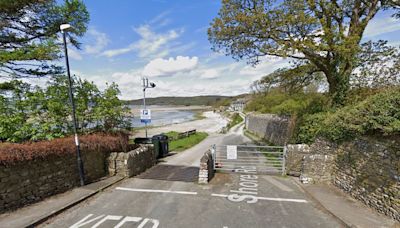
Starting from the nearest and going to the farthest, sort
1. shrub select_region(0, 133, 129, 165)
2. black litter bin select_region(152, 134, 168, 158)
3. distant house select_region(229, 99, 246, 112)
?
shrub select_region(0, 133, 129, 165) < black litter bin select_region(152, 134, 168, 158) < distant house select_region(229, 99, 246, 112)

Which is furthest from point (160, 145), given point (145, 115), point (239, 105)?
point (239, 105)

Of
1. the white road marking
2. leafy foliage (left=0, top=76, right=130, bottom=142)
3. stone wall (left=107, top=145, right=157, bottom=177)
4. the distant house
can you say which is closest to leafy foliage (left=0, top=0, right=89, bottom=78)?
leafy foliage (left=0, top=76, right=130, bottom=142)

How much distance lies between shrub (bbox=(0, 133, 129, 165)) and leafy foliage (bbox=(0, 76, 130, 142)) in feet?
2.85

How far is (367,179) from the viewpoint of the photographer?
5.41 m

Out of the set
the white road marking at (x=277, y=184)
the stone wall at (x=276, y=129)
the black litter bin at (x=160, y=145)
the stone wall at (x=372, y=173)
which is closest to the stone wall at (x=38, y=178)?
the black litter bin at (x=160, y=145)

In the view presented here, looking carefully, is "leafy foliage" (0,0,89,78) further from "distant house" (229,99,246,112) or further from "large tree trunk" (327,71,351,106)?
"distant house" (229,99,246,112)

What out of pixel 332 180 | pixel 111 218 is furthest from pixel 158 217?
pixel 332 180

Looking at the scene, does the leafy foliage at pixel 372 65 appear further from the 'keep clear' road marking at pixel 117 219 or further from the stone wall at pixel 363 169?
the 'keep clear' road marking at pixel 117 219

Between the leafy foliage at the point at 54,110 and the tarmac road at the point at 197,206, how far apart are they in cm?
302

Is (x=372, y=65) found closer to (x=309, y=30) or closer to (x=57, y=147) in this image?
(x=309, y=30)

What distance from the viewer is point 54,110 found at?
7562mm

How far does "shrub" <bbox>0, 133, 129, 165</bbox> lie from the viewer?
188 inches

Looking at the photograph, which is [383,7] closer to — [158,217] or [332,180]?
[332,180]

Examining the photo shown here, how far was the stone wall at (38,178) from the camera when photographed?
474 cm
